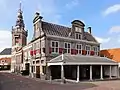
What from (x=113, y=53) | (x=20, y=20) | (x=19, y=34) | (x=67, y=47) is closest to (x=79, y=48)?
(x=67, y=47)

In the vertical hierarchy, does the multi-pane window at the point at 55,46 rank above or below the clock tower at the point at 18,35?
below

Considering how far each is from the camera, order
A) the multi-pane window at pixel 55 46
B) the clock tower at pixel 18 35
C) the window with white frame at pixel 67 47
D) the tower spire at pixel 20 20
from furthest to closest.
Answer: the tower spire at pixel 20 20
the clock tower at pixel 18 35
the window with white frame at pixel 67 47
the multi-pane window at pixel 55 46

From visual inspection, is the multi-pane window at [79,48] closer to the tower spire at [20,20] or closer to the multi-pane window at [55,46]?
the multi-pane window at [55,46]

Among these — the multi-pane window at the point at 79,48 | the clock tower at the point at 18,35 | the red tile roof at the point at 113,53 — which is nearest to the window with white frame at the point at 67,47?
the multi-pane window at the point at 79,48

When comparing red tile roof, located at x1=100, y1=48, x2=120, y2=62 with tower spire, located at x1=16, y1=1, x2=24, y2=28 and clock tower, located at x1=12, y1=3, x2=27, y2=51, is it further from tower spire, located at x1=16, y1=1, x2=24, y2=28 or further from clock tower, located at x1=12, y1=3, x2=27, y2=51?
tower spire, located at x1=16, y1=1, x2=24, y2=28

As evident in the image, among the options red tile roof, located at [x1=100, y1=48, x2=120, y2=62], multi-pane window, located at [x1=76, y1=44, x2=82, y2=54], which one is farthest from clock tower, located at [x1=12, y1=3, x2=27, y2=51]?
multi-pane window, located at [x1=76, y1=44, x2=82, y2=54]

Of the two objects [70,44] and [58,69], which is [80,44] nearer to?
[70,44]

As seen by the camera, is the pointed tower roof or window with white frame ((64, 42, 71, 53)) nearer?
window with white frame ((64, 42, 71, 53))

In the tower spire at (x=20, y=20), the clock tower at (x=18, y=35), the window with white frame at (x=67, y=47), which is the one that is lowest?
the window with white frame at (x=67, y=47)

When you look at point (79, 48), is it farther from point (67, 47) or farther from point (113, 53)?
point (113, 53)

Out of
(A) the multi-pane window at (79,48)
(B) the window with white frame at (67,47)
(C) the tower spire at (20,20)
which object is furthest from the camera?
(C) the tower spire at (20,20)

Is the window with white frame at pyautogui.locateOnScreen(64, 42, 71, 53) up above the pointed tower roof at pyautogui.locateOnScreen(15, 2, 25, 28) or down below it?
below

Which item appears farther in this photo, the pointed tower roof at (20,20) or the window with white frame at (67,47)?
the pointed tower roof at (20,20)

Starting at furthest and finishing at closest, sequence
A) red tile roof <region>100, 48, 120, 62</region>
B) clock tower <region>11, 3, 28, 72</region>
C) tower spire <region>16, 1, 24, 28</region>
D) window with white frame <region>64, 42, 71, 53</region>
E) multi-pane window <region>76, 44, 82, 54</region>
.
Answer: tower spire <region>16, 1, 24, 28</region>, clock tower <region>11, 3, 28, 72</region>, red tile roof <region>100, 48, 120, 62</region>, multi-pane window <region>76, 44, 82, 54</region>, window with white frame <region>64, 42, 71, 53</region>
